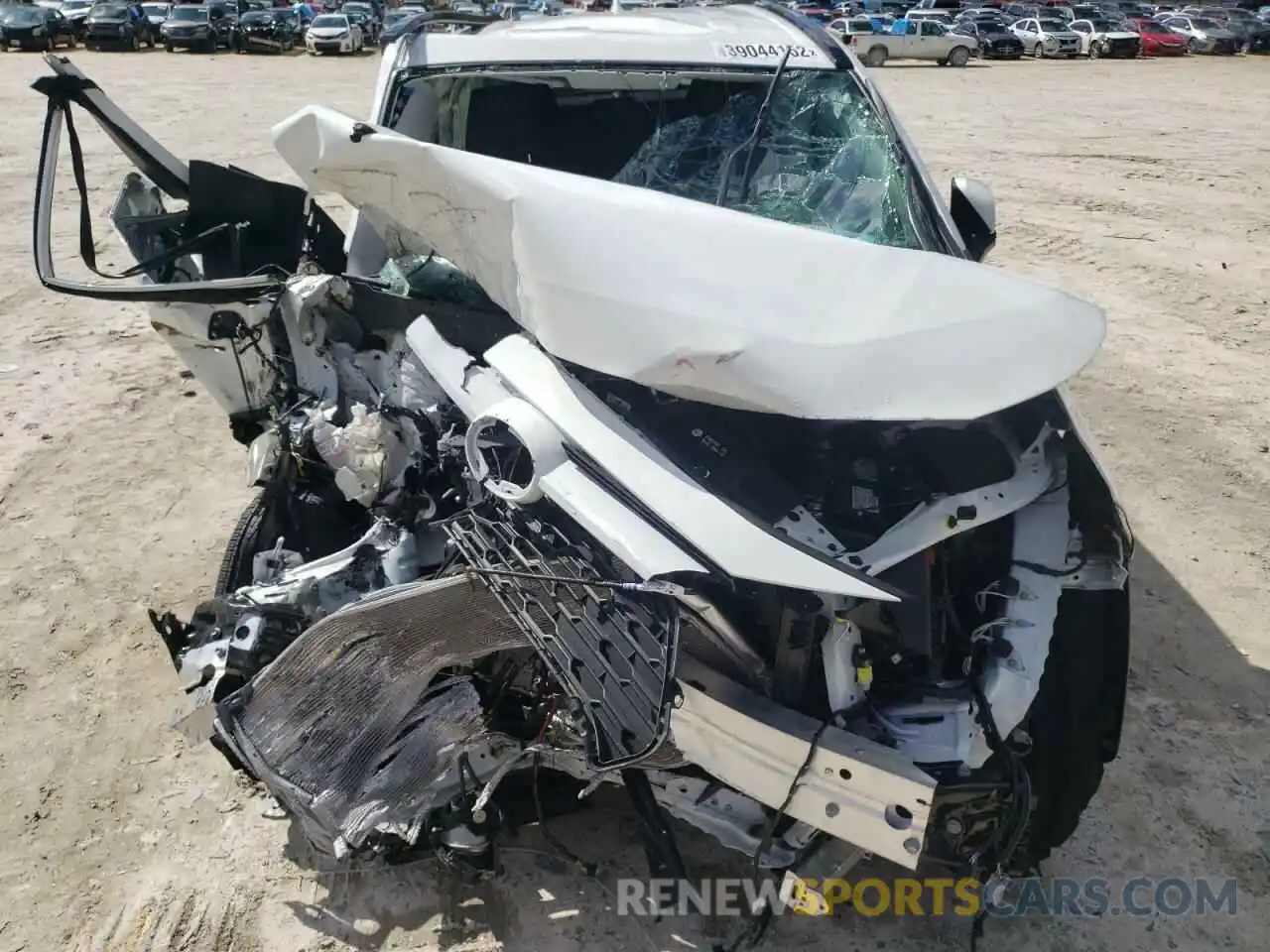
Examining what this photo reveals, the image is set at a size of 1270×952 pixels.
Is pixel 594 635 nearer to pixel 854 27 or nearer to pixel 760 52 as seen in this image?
pixel 760 52

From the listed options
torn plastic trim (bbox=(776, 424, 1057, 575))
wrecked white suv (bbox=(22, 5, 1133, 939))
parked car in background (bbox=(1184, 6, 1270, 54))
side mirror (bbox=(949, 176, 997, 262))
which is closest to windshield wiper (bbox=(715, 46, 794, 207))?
wrecked white suv (bbox=(22, 5, 1133, 939))

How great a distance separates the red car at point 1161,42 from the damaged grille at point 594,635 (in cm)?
3310

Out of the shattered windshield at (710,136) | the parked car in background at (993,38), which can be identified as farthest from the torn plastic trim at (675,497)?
the parked car in background at (993,38)

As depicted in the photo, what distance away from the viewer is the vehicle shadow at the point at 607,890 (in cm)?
267

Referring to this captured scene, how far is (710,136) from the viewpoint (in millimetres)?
3721

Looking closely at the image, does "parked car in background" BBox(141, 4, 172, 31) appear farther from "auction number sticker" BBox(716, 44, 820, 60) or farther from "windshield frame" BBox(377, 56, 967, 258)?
"auction number sticker" BBox(716, 44, 820, 60)

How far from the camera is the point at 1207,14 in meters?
29.8

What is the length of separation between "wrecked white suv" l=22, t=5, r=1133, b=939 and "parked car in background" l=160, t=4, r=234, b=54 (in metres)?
26.0

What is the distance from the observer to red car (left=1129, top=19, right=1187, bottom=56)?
28547 mm

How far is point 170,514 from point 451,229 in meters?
2.55

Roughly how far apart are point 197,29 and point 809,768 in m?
28.8

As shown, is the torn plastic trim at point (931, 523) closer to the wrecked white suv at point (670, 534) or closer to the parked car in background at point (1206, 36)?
the wrecked white suv at point (670, 534)

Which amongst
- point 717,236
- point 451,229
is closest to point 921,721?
point 717,236

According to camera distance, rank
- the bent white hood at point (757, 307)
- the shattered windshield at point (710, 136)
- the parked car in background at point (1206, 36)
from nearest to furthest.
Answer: the bent white hood at point (757, 307), the shattered windshield at point (710, 136), the parked car in background at point (1206, 36)
